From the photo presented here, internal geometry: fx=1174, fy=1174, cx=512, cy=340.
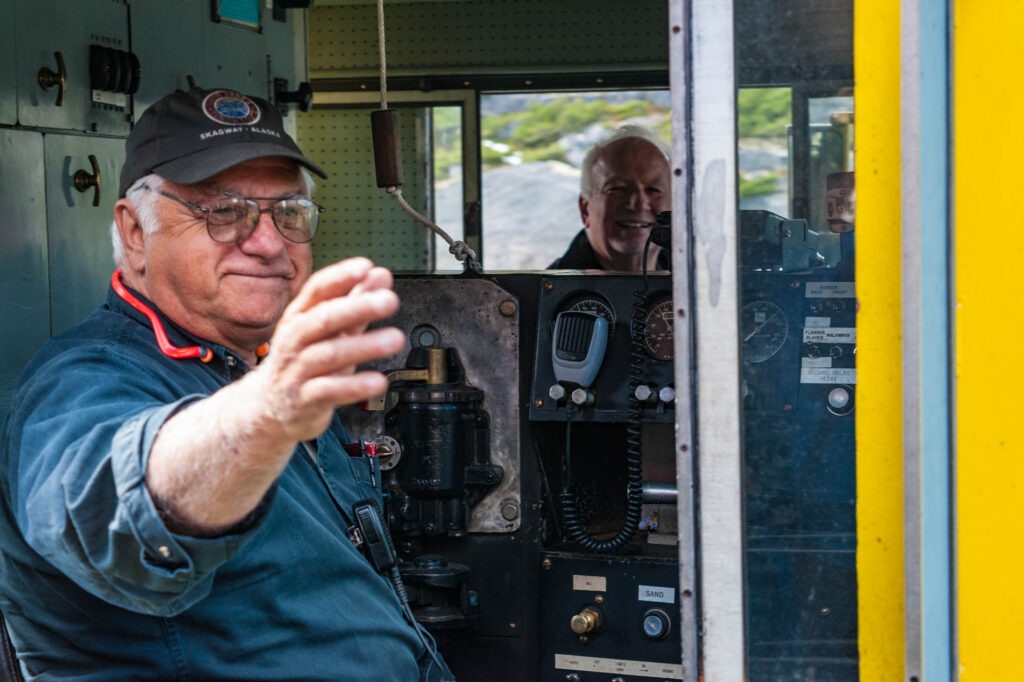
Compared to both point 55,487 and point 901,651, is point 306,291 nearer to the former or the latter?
point 55,487

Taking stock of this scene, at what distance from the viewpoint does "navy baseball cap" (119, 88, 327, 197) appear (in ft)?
6.39

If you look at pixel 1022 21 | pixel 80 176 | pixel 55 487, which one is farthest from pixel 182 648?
pixel 80 176

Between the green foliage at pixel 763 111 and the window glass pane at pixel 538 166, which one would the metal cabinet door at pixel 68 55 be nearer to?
the green foliage at pixel 763 111

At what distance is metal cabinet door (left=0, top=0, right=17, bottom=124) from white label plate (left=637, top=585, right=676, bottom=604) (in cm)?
183

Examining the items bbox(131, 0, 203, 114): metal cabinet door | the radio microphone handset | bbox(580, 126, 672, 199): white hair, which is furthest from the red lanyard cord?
bbox(580, 126, 672, 199): white hair

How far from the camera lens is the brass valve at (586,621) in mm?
2490

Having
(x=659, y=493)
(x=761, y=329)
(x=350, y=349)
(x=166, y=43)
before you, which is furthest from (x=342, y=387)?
(x=166, y=43)

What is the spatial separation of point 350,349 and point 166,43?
2.86m

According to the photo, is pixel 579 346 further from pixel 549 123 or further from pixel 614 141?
pixel 549 123

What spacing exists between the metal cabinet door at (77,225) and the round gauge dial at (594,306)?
1345 millimetres

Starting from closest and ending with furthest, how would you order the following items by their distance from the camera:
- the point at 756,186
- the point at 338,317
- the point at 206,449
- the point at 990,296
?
the point at 338,317
the point at 206,449
the point at 990,296
the point at 756,186

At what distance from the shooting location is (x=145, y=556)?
49.6 inches

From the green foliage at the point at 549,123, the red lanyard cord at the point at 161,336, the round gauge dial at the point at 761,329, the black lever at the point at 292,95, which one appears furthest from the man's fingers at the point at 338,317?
the green foliage at the point at 549,123

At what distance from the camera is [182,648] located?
5.59ft
